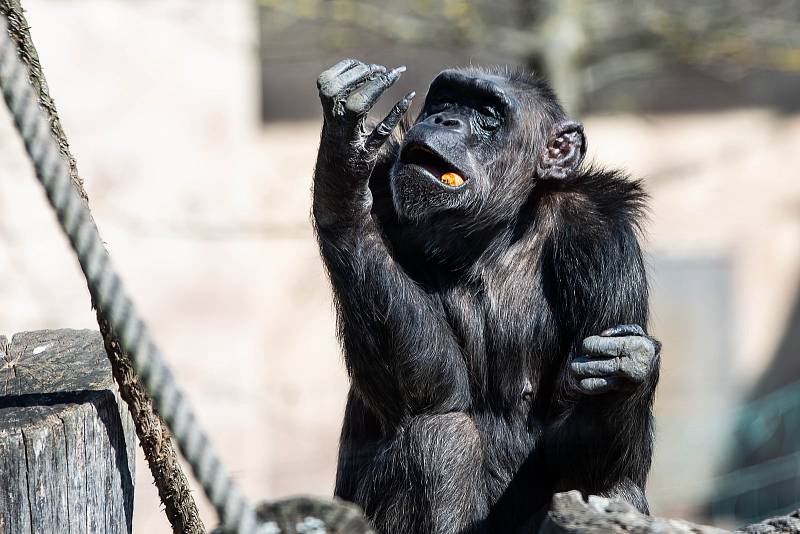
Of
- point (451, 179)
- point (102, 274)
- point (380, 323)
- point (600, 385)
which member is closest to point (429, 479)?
point (380, 323)

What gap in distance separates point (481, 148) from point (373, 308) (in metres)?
1.10

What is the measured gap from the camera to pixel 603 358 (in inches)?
160

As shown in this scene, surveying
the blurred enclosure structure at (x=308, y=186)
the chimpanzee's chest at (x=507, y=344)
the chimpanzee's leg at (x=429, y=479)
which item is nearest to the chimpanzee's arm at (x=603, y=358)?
the chimpanzee's chest at (x=507, y=344)

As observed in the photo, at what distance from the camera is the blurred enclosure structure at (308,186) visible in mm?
9742

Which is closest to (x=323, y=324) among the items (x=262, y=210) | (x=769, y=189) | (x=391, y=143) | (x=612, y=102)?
(x=262, y=210)

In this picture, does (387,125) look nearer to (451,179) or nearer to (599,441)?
(451,179)

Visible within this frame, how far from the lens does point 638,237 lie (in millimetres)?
4773

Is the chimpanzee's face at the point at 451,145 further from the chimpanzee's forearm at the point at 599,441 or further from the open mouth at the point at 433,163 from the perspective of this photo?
the chimpanzee's forearm at the point at 599,441

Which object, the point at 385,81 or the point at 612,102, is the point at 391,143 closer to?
the point at 385,81

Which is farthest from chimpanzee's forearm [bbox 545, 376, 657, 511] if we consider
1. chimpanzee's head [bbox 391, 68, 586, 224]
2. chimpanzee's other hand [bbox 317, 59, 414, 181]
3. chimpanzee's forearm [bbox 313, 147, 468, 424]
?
chimpanzee's other hand [bbox 317, 59, 414, 181]

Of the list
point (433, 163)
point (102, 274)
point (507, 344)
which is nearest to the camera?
point (102, 274)

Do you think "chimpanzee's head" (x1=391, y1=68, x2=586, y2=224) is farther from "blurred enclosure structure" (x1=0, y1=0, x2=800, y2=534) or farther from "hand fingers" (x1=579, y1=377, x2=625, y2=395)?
"blurred enclosure structure" (x1=0, y1=0, x2=800, y2=534)

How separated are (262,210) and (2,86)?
9035 mm

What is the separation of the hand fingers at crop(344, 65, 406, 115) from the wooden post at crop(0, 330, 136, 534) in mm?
1267
